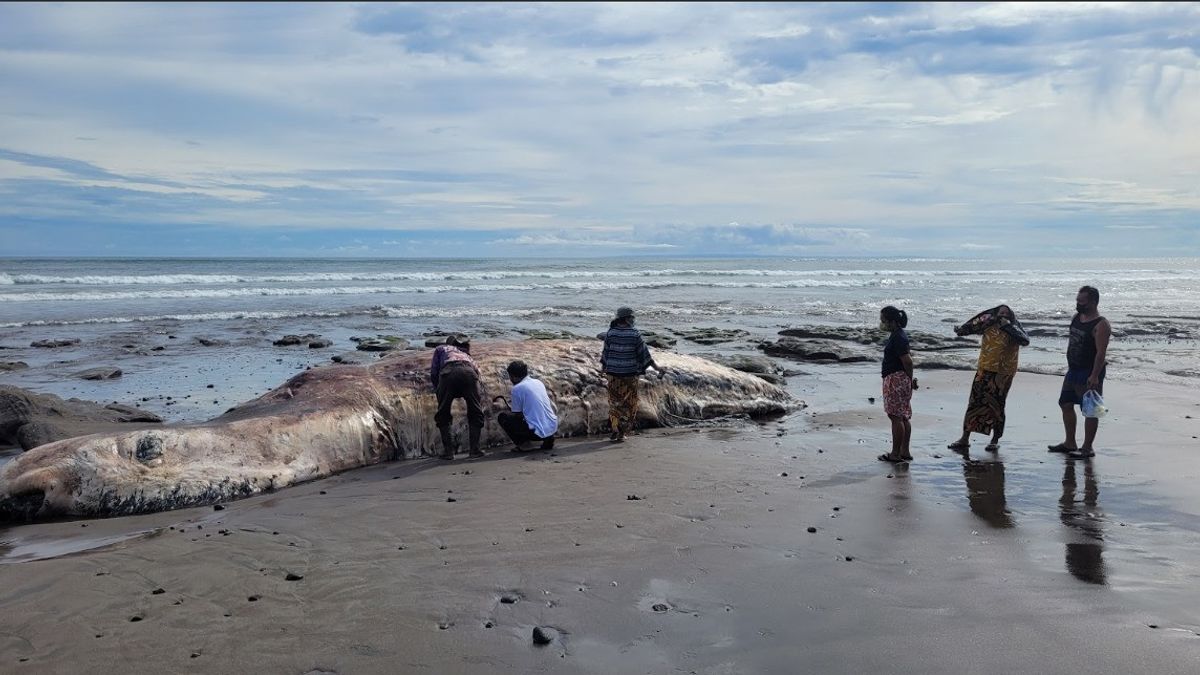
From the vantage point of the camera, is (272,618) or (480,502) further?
(480,502)

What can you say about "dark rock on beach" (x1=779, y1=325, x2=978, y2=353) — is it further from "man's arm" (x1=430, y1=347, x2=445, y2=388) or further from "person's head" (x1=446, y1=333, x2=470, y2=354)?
"man's arm" (x1=430, y1=347, x2=445, y2=388)

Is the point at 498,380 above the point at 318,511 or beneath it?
above

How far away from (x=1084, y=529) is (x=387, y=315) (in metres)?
26.2

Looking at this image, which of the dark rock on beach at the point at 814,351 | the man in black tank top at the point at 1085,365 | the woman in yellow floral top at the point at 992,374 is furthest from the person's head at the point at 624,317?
the dark rock on beach at the point at 814,351

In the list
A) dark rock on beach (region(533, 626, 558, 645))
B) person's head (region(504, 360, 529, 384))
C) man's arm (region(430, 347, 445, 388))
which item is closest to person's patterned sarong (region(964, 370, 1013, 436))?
person's head (region(504, 360, 529, 384))

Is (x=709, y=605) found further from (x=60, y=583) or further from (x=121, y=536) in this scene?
(x=121, y=536)

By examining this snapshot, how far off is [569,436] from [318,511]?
12.8 feet

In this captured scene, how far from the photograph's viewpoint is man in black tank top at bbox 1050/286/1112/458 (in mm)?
8711

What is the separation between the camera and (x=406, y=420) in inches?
372

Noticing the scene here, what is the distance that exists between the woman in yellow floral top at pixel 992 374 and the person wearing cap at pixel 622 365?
11.3ft

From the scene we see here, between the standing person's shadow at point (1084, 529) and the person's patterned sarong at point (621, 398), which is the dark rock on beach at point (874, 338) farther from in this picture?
the standing person's shadow at point (1084, 529)

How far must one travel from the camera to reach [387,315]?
29906mm

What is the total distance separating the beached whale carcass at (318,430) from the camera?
7.18 meters

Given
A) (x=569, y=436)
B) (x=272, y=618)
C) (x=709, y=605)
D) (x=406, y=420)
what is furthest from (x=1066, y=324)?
(x=272, y=618)
